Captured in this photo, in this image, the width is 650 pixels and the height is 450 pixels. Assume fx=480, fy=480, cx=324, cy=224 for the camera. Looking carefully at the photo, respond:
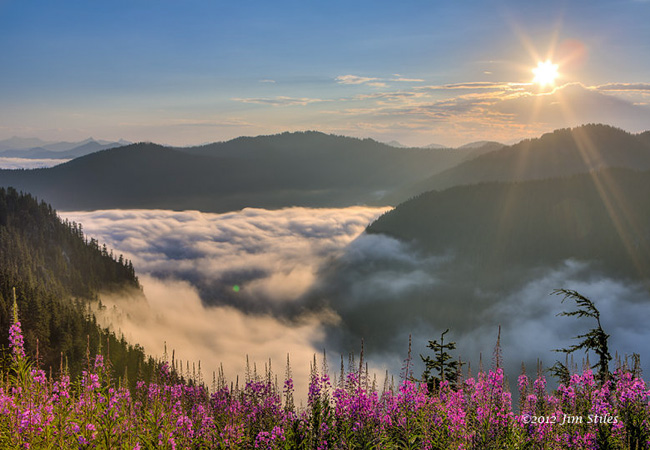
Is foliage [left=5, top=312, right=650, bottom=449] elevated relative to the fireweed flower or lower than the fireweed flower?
lower

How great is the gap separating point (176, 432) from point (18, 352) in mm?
4046

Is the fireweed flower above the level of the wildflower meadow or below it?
above

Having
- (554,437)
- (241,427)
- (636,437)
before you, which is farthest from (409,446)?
(636,437)

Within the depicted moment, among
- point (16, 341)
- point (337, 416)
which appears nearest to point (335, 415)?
point (337, 416)

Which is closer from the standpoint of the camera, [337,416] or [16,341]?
[16,341]

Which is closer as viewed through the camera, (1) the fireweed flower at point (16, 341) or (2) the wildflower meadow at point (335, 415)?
(2) the wildflower meadow at point (335, 415)

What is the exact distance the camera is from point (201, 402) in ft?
45.6

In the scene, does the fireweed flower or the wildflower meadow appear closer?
the wildflower meadow

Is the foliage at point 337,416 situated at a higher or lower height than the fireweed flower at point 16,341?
lower

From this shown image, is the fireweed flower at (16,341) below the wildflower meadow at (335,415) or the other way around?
the other way around

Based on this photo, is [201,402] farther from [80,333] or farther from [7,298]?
[80,333]

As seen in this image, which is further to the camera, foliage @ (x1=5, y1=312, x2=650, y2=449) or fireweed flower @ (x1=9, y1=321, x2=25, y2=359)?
fireweed flower @ (x1=9, y1=321, x2=25, y2=359)

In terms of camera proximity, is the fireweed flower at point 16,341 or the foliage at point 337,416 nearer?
the foliage at point 337,416

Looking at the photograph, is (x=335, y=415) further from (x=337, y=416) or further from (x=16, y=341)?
(x=16, y=341)
